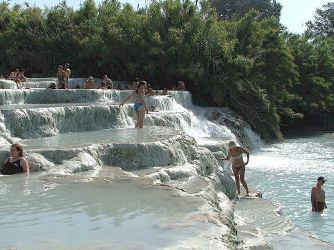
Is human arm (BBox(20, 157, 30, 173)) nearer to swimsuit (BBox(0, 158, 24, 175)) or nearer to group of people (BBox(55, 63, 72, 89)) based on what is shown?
swimsuit (BBox(0, 158, 24, 175))

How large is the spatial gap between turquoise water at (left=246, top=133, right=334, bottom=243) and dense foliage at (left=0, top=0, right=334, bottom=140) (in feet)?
11.2

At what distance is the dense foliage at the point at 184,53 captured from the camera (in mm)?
26266

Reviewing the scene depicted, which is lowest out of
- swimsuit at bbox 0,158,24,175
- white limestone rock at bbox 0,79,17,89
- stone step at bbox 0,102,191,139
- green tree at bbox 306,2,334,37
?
swimsuit at bbox 0,158,24,175

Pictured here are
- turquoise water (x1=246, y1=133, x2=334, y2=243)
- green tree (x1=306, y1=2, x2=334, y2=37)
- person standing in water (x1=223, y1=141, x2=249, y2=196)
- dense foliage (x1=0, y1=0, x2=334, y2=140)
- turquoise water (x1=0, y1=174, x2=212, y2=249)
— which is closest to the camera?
turquoise water (x1=0, y1=174, x2=212, y2=249)

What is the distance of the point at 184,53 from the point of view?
86.3 ft

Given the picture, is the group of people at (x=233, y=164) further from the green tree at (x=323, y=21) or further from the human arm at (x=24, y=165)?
the green tree at (x=323, y=21)

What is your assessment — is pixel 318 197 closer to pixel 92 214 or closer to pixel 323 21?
pixel 92 214

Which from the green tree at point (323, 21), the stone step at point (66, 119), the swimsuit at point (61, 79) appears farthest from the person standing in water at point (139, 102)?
the green tree at point (323, 21)

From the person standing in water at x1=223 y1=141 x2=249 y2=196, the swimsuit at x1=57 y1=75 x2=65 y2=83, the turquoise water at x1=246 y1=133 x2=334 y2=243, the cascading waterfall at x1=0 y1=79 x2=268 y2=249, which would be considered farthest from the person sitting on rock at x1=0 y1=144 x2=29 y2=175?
the swimsuit at x1=57 y1=75 x2=65 y2=83

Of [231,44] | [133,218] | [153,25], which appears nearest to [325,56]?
[231,44]

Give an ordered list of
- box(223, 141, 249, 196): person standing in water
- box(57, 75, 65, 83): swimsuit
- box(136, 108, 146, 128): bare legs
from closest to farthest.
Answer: box(223, 141, 249, 196): person standing in water, box(136, 108, 146, 128): bare legs, box(57, 75, 65, 83): swimsuit

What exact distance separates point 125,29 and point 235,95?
653 cm

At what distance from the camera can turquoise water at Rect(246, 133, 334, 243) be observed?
37.8 feet

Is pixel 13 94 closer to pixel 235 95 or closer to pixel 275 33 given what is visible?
pixel 235 95
